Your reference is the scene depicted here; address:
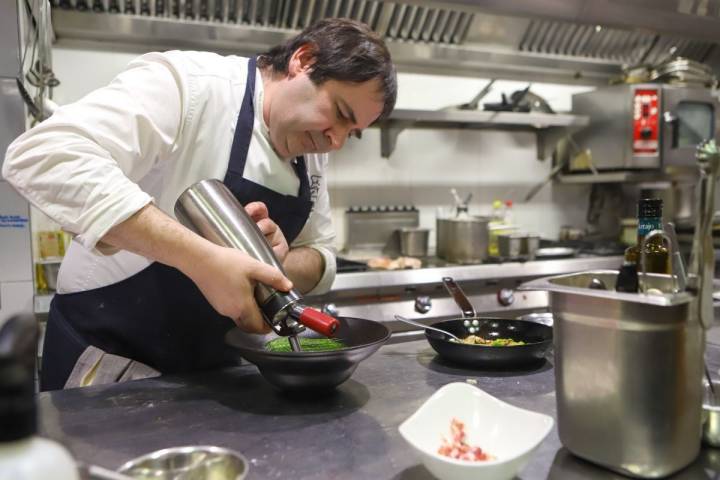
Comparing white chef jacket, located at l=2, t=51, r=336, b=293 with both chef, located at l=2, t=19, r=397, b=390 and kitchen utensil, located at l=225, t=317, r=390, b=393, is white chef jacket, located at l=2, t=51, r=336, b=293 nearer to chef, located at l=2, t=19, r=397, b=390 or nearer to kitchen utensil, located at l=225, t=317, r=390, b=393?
chef, located at l=2, t=19, r=397, b=390

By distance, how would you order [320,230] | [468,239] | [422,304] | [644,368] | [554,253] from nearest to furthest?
[644,368] → [320,230] → [422,304] → [468,239] → [554,253]

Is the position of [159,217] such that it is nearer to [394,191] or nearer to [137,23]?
[137,23]

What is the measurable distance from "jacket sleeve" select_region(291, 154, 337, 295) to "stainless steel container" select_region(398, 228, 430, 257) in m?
1.47

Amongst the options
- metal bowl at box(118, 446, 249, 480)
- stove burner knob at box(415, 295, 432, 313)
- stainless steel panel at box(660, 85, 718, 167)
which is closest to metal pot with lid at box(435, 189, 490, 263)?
stove burner knob at box(415, 295, 432, 313)

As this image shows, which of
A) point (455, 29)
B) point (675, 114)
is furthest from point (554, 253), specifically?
point (455, 29)

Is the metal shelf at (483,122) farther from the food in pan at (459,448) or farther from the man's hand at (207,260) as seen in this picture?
the food in pan at (459,448)

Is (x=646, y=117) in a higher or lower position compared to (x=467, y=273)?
higher

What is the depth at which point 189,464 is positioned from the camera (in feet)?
2.33

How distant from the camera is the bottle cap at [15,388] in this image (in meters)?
0.41

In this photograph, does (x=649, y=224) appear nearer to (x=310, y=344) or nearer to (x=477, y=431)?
(x=477, y=431)

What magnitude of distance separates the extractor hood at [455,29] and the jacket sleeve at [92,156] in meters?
1.40

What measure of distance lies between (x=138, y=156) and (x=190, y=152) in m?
0.17

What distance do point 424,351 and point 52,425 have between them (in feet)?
2.52

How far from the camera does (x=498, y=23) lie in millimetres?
3232
